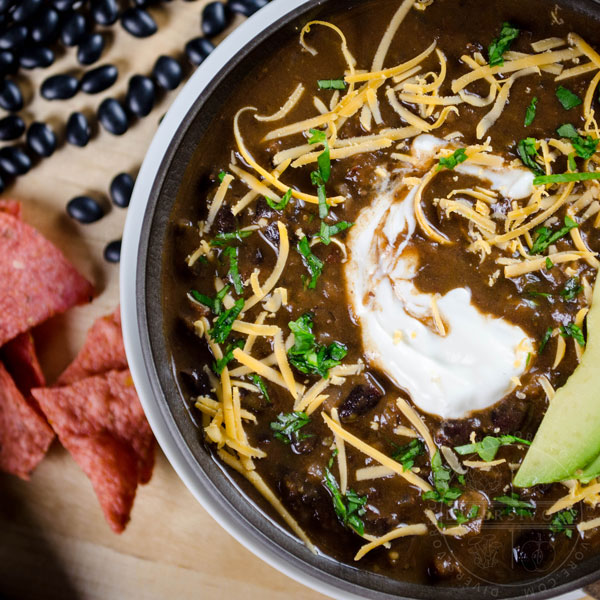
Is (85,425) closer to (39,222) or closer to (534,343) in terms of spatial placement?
(39,222)

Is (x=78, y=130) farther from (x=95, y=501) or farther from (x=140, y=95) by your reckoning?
(x=95, y=501)

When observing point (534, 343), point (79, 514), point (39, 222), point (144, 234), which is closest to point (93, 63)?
point (39, 222)

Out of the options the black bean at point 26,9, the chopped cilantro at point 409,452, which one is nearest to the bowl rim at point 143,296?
the chopped cilantro at point 409,452

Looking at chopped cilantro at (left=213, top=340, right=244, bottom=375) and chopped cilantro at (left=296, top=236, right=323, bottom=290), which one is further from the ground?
chopped cilantro at (left=296, top=236, right=323, bottom=290)

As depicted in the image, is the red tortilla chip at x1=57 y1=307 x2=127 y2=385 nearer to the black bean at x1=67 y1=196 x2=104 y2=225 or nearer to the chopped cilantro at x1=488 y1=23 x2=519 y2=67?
the black bean at x1=67 y1=196 x2=104 y2=225

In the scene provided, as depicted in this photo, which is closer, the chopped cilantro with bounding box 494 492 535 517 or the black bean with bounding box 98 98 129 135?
the chopped cilantro with bounding box 494 492 535 517

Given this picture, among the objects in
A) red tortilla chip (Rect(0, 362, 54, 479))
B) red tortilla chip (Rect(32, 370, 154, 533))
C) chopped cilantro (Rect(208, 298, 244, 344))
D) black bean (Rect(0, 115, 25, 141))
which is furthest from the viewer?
black bean (Rect(0, 115, 25, 141))

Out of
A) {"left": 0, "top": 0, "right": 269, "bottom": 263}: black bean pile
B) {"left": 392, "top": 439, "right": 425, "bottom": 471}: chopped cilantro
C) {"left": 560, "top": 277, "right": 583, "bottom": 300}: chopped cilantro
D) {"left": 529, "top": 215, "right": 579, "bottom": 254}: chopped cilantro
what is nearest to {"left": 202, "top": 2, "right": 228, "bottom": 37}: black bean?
{"left": 0, "top": 0, "right": 269, "bottom": 263}: black bean pile
